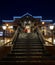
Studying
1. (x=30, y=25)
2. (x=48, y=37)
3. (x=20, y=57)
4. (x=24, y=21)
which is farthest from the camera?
(x=24, y=21)

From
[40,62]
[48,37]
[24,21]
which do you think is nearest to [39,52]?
[40,62]

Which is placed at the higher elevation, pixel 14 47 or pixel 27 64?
pixel 14 47

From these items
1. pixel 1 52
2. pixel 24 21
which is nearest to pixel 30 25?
pixel 24 21

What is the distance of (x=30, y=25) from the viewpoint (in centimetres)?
3158

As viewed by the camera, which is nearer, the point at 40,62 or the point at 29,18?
the point at 40,62

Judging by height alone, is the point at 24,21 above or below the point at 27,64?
above

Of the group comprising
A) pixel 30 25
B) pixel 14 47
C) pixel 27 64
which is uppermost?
pixel 30 25

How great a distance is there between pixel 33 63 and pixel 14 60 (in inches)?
53.0

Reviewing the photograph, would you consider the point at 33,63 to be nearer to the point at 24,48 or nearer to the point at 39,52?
the point at 39,52

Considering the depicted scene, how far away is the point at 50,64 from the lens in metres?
10.3

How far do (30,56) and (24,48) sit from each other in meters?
1.72

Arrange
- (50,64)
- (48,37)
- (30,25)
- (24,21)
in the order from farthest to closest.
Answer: (24,21)
(30,25)
(48,37)
(50,64)

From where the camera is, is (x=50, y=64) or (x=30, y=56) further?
(x=30, y=56)

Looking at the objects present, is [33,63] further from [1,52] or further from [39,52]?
[1,52]
